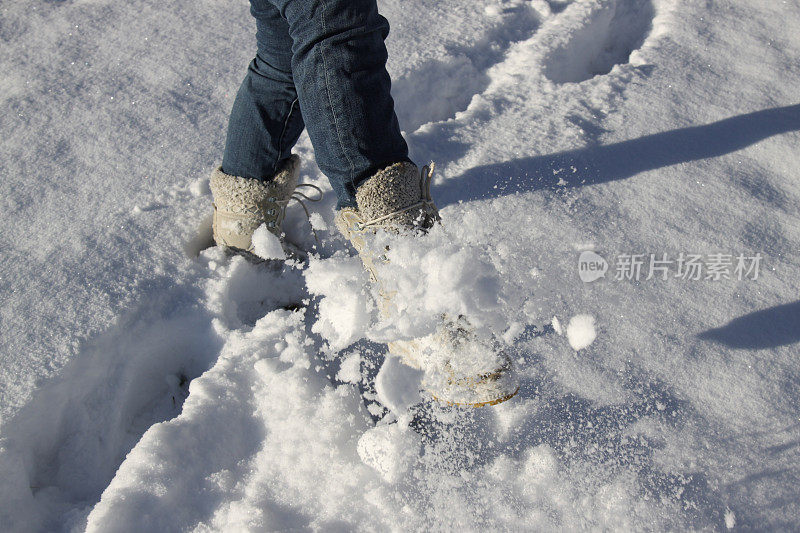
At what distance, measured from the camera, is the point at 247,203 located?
119 cm

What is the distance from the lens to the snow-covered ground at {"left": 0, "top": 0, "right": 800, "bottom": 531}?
90 centimetres

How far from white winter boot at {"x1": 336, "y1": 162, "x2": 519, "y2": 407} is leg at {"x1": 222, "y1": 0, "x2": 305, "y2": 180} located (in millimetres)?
344

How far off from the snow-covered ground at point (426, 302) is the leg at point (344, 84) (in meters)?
0.17

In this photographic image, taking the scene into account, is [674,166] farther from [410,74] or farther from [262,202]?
[262,202]

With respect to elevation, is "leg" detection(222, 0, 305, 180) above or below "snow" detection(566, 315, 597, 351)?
above

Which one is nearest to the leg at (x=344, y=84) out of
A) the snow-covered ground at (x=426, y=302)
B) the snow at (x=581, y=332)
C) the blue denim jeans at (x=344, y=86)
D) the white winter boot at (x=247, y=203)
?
the blue denim jeans at (x=344, y=86)

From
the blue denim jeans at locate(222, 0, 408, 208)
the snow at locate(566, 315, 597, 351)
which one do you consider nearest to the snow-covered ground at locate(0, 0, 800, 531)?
the snow at locate(566, 315, 597, 351)

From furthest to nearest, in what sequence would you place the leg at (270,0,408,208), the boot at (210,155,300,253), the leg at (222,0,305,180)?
the boot at (210,155,300,253) < the leg at (222,0,305,180) < the leg at (270,0,408,208)

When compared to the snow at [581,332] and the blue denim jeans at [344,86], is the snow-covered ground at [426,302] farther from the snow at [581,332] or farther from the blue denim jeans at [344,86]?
the blue denim jeans at [344,86]

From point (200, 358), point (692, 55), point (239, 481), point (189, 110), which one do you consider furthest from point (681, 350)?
point (189, 110)

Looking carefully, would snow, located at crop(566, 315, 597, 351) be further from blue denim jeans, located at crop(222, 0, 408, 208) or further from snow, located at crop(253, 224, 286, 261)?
snow, located at crop(253, 224, 286, 261)

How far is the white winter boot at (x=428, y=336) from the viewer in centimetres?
84

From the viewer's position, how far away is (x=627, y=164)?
1.44 metres

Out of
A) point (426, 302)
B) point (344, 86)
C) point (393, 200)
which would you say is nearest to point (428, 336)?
point (426, 302)
